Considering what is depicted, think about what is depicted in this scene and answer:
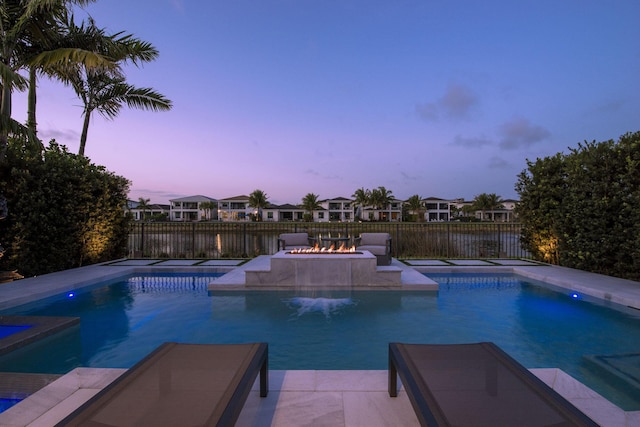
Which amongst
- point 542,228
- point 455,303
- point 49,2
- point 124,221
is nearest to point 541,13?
point 542,228

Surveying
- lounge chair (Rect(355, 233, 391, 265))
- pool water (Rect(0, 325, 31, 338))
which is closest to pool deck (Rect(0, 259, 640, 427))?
pool water (Rect(0, 325, 31, 338))

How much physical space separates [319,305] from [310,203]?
199 feet

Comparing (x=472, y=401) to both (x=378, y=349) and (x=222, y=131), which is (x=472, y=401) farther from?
(x=222, y=131)

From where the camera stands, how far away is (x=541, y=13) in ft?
32.6

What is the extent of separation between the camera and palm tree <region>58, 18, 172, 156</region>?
29.7 ft

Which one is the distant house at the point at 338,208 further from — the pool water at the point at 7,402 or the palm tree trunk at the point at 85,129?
the pool water at the point at 7,402

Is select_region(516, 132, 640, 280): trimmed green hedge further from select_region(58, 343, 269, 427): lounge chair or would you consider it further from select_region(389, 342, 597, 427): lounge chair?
select_region(58, 343, 269, 427): lounge chair

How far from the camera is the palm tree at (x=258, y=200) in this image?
64.0 metres

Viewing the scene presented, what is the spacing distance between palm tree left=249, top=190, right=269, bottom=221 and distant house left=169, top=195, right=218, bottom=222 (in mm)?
9422

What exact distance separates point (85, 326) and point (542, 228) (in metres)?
11.2

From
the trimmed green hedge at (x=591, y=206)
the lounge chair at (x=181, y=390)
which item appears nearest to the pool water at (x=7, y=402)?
the lounge chair at (x=181, y=390)

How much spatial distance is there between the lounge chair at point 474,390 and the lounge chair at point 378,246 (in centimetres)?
557

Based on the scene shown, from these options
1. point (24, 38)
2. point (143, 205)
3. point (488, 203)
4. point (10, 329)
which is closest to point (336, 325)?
point (10, 329)

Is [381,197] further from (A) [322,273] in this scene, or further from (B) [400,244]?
(A) [322,273]
